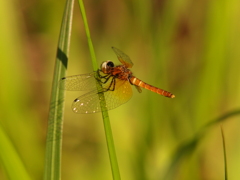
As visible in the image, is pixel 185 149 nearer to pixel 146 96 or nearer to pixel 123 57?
pixel 146 96

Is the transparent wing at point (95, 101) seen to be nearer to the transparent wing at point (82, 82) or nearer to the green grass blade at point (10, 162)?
the transparent wing at point (82, 82)

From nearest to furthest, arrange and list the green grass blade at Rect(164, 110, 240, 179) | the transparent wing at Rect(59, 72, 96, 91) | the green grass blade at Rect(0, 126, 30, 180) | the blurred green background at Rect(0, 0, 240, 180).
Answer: the green grass blade at Rect(0, 126, 30, 180) → the green grass blade at Rect(164, 110, 240, 179) → the blurred green background at Rect(0, 0, 240, 180) → the transparent wing at Rect(59, 72, 96, 91)

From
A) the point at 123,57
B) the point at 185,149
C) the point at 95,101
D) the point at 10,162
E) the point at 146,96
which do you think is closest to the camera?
the point at 10,162

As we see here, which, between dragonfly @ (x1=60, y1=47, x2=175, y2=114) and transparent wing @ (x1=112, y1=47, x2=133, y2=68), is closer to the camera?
dragonfly @ (x1=60, y1=47, x2=175, y2=114)

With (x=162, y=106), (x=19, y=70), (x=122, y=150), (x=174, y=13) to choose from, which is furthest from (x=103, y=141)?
(x=174, y=13)

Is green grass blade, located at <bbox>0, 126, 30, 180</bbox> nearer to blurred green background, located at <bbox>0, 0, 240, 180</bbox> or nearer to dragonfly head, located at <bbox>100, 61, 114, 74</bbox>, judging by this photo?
blurred green background, located at <bbox>0, 0, 240, 180</bbox>

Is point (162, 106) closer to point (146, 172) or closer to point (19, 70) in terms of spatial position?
point (146, 172)

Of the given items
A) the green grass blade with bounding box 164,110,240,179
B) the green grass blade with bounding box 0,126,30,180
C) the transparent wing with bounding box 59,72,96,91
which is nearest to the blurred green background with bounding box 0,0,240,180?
the green grass blade with bounding box 164,110,240,179

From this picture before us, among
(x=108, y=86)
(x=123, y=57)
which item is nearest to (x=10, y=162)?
(x=108, y=86)
